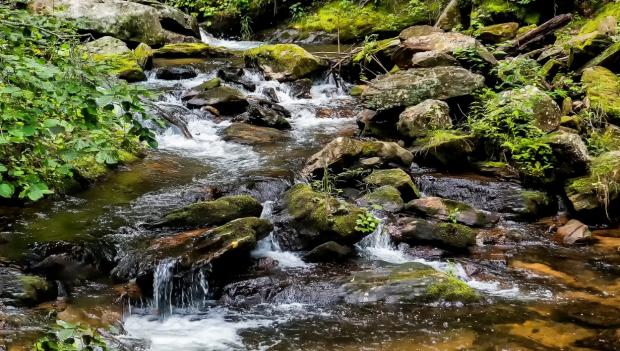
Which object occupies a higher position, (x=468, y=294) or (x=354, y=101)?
(x=354, y=101)

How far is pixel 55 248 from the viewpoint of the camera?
18.5ft

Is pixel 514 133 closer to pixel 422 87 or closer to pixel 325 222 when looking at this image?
pixel 422 87

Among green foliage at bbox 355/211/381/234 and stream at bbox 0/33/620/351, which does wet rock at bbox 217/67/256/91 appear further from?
green foliage at bbox 355/211/381/234

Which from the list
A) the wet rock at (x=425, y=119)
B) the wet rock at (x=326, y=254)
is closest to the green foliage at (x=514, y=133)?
the wet rock at (x=425, y=119)

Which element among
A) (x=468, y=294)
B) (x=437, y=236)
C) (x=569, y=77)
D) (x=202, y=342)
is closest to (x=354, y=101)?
(x=569, y=77)

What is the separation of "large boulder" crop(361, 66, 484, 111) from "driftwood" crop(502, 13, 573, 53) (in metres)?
3.23

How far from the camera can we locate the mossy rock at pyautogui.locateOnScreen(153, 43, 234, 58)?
16250 mm

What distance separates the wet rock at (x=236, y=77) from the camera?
43.8 ft

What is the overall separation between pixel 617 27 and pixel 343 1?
452 inches

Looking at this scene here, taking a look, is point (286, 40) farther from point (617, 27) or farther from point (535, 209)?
point (535, 209)

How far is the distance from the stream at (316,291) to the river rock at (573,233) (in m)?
Answer: 0.20

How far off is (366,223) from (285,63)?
8.54 metres

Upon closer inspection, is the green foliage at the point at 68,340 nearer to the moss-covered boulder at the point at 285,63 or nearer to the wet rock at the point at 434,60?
the wet rock at the point at 434,60

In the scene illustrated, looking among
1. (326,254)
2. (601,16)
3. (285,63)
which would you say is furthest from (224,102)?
(601,16)
